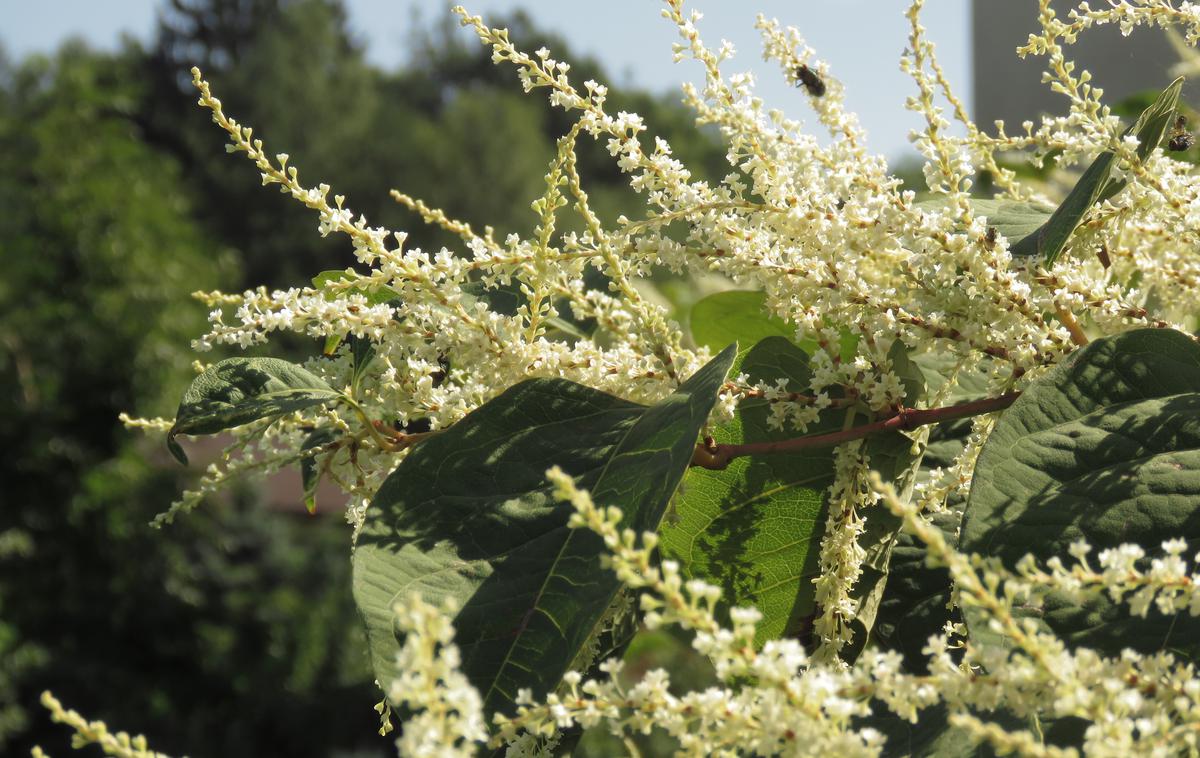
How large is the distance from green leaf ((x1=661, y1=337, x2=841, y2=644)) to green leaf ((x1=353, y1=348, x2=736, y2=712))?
0.07 metres

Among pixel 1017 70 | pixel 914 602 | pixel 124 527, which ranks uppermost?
pixel 124 527

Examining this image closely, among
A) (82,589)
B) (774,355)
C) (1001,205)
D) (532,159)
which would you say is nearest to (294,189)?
(774,355)

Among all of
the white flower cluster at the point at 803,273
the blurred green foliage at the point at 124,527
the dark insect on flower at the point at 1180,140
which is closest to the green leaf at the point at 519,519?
the white flower cluster at the point at 803,273

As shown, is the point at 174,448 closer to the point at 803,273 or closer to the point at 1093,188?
the point at 803,273

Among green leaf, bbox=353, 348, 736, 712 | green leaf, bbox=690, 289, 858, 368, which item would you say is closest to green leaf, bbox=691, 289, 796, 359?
green leaf, bbox=690, 289, 858, 368

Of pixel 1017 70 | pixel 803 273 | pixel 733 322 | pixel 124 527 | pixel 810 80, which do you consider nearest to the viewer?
pixel 803 273

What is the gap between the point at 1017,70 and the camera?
14.1 ft

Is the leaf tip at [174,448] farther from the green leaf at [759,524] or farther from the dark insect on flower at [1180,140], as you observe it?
the dark insect on flower at [1180,140]

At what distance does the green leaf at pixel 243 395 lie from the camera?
64 cm

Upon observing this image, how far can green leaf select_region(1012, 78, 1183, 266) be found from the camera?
0.59 meters

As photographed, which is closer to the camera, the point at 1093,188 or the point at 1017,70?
the point at 1093,188

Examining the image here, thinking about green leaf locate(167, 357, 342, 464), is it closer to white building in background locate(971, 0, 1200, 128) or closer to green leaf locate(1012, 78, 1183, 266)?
green leaf locate(1012, 78, 1183, 266)

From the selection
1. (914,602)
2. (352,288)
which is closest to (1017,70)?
(914,602)

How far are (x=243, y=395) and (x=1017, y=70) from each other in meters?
4.22
